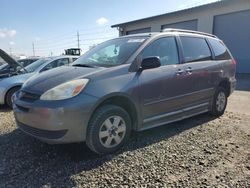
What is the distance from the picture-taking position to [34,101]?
3.25 meters

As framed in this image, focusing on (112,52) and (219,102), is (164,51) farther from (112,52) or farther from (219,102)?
(219,102)

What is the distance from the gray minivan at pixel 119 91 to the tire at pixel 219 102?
10.8 inches

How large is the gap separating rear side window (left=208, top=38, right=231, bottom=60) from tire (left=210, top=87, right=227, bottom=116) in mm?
711

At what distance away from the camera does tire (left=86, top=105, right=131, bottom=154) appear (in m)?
3.29

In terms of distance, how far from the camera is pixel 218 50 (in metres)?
5.52

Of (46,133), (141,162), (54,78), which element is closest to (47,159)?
(46,133)

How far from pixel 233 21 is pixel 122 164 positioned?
43.1ft

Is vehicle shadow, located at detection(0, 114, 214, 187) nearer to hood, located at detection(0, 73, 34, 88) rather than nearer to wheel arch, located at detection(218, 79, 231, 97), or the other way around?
wheel arch, located at detection(218, 79, 231, 97)

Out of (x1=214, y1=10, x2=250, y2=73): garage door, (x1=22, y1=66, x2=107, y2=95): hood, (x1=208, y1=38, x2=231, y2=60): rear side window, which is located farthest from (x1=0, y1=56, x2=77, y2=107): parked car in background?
(x1=214, y1=10, x2=250, y2=73): garage door

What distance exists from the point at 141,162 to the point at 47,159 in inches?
50.0

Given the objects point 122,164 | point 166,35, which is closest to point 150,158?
point 122,164

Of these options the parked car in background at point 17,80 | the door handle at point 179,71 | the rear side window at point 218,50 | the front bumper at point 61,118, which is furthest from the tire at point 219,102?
the parked car in background at point 17,80

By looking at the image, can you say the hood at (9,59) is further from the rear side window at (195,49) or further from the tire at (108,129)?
the rear side window at (195,49)

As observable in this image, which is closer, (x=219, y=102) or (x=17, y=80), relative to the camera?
(x=219, y=102)
